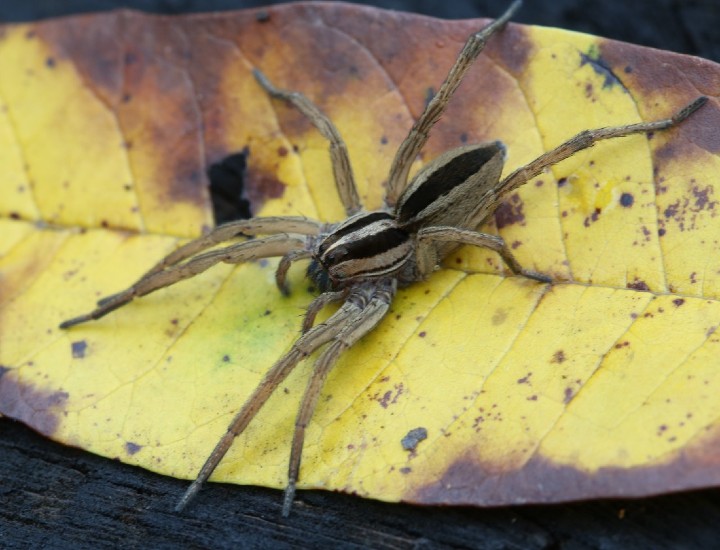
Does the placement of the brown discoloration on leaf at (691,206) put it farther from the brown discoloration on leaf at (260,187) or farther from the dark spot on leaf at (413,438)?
the brown discoloration on leaf at (260,187)

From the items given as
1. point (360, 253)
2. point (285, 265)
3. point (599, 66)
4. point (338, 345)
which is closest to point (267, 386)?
point (338, 345)

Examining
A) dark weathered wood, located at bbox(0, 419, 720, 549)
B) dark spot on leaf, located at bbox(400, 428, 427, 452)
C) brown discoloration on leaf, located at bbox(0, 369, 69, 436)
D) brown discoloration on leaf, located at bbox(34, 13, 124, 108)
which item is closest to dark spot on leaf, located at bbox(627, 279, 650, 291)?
dark weathered wood, located at bbox(0, 419, 720, 549)

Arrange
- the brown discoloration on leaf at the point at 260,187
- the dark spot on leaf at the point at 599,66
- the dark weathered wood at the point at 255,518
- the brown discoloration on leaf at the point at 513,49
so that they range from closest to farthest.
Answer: the dark weathered wood at the point at 255,518 → the dark spot on leaf at the point at 599,66 → the brown discoloration on leaf at the point at 513,49 → the brown discoloration on leaf at the point at 260,187

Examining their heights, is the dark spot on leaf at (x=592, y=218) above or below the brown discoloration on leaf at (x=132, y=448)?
above

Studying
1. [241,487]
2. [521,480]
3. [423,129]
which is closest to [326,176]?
[423,129]

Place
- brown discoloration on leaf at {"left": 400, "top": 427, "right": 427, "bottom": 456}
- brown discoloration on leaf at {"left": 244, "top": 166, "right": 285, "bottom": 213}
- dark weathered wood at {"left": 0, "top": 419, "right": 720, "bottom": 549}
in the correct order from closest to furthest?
dark weathered wood at {"left": 0, "top": 419, "right": 720, "bottom": 549}, brown discoloration on leaf at {"left": 400, "top": 427, "right": 427, "bottom": 456}, brown discoloration on leaf at {"left": 244, "top": 166, "right": 285, "bottom": 213}

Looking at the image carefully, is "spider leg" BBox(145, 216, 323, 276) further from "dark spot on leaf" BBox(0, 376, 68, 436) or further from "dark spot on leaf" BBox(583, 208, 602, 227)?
"dark spot on leaf" BBox(583, 208, 602, 227)

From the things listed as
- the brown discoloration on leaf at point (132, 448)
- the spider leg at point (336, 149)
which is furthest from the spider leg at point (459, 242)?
the brown discoloration on leaf at point (132, 448)
